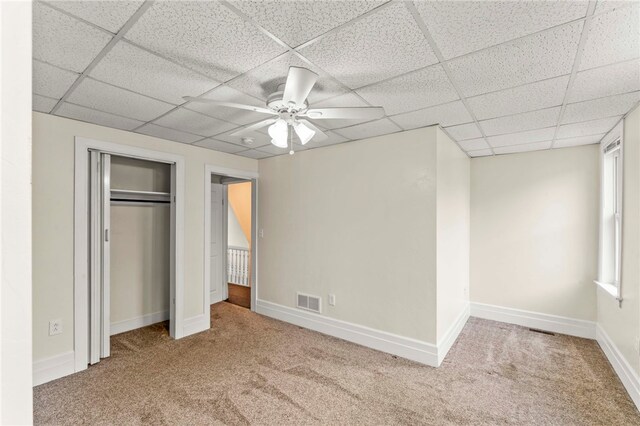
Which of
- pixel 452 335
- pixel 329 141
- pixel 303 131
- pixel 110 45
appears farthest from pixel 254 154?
pixel 452 335

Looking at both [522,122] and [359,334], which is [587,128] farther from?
[359,334]

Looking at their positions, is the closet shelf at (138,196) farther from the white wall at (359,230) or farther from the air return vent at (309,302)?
the air return vent at (309,302)

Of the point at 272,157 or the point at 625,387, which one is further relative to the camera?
the point at 272,157

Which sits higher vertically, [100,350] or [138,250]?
[138,250]

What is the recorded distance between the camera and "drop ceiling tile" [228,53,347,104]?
1.83m

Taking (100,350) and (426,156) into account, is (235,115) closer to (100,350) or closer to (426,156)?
(426,156)

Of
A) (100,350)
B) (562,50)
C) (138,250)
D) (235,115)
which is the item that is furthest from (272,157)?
(562,50)

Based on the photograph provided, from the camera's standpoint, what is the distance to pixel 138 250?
12.9 ft

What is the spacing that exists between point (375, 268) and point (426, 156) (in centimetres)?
130

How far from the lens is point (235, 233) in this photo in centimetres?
647

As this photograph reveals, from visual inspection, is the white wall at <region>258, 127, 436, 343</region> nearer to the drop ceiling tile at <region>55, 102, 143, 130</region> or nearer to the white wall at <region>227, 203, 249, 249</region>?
the drop ceiling tile at <region>55, 102, 143, 130</region>

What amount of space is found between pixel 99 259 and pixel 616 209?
5374 millimetres

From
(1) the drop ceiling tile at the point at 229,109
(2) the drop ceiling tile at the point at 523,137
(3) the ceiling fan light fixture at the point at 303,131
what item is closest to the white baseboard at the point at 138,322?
(1) the drop ceiling tile at the point at 229,109
